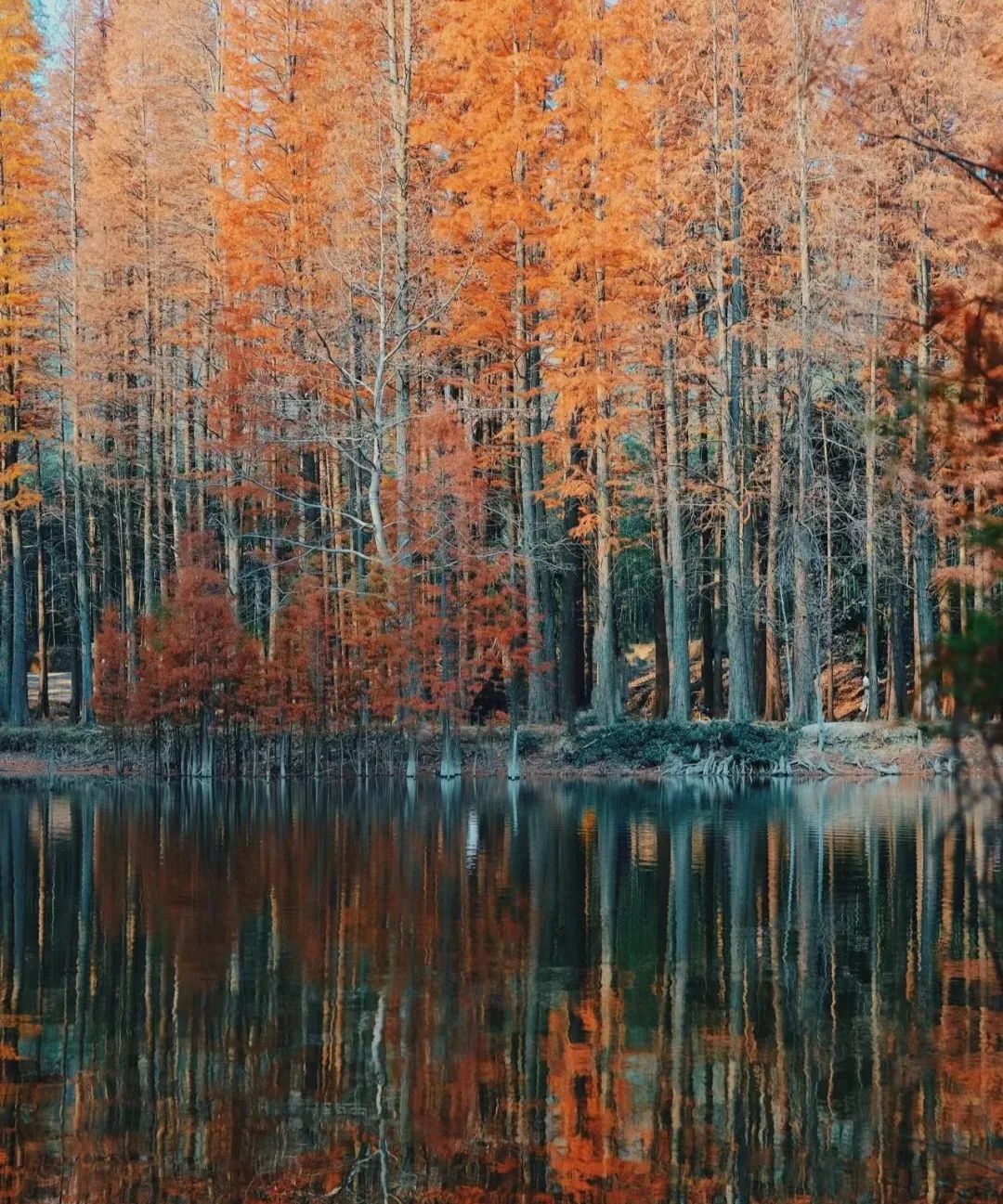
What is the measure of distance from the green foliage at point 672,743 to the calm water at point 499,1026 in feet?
34.8

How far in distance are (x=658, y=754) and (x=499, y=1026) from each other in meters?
18.9

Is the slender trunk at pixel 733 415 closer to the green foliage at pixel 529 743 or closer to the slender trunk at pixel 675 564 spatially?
the slender trunk at pixel 675 564

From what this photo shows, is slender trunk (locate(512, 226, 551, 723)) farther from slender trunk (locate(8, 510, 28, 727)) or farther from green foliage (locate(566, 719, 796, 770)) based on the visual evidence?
slender trunk (locate(8, 510, 28, 727))

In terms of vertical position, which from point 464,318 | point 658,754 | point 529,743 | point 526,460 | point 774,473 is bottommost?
point 658,754

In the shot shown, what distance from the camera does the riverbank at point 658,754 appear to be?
A: 25672mm

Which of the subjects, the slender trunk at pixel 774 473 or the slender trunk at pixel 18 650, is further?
the slender trunk at pixel 18 650

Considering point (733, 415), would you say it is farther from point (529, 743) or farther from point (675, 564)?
point (529, 743)

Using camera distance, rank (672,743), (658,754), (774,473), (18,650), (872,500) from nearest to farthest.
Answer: (672,743) → (658,754) → (872,500) → (774,473) → (18,650)

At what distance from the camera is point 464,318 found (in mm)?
29297

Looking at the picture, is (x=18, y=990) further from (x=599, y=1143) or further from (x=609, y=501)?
(x=609, y=501)

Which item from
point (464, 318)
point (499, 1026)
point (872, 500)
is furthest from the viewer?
point (464, 318)

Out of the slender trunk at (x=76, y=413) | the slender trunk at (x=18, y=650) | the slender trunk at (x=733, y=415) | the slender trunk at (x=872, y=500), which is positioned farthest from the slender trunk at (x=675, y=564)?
the slender trunk at (x=18, y=650)

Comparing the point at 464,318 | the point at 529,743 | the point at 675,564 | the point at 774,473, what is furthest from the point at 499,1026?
the point at 464,318

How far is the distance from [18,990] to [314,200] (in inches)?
971
